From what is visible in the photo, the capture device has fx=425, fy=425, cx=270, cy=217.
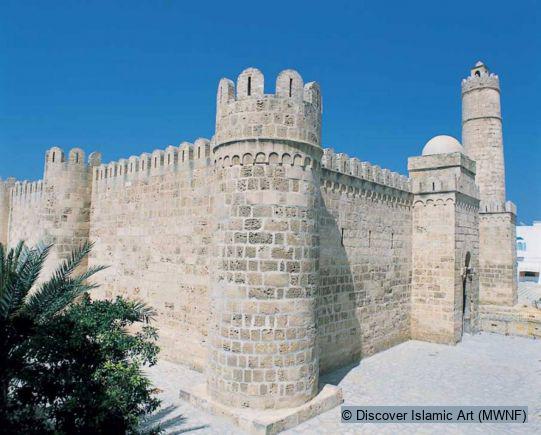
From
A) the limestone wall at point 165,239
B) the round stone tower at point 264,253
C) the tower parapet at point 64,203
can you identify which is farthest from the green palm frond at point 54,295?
the tower parapet at point 64,203

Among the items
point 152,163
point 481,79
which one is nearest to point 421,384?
point 152,163

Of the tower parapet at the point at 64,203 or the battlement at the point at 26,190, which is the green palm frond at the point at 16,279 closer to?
the tower parapet at the point at 64,203

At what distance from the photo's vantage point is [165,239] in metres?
10.2

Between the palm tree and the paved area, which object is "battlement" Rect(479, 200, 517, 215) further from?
the palm tree

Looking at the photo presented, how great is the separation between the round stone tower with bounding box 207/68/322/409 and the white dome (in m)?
7.59

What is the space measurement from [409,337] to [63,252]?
10.5 meters

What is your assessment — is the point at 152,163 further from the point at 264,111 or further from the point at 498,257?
the point at 498,257

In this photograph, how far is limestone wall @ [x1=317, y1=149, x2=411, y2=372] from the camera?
31.3ft

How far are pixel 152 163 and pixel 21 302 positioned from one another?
597 centimetres

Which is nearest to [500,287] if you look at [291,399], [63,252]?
[291,399]

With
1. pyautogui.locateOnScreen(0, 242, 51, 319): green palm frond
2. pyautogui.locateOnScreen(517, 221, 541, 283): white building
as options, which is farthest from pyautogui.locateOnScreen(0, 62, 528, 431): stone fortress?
pyautogui.locateOnScreen(517, 221, 541, 283): white building

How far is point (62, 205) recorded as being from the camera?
492 inches

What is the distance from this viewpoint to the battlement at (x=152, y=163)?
31.2 feet

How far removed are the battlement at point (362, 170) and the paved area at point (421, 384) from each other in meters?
4.58
